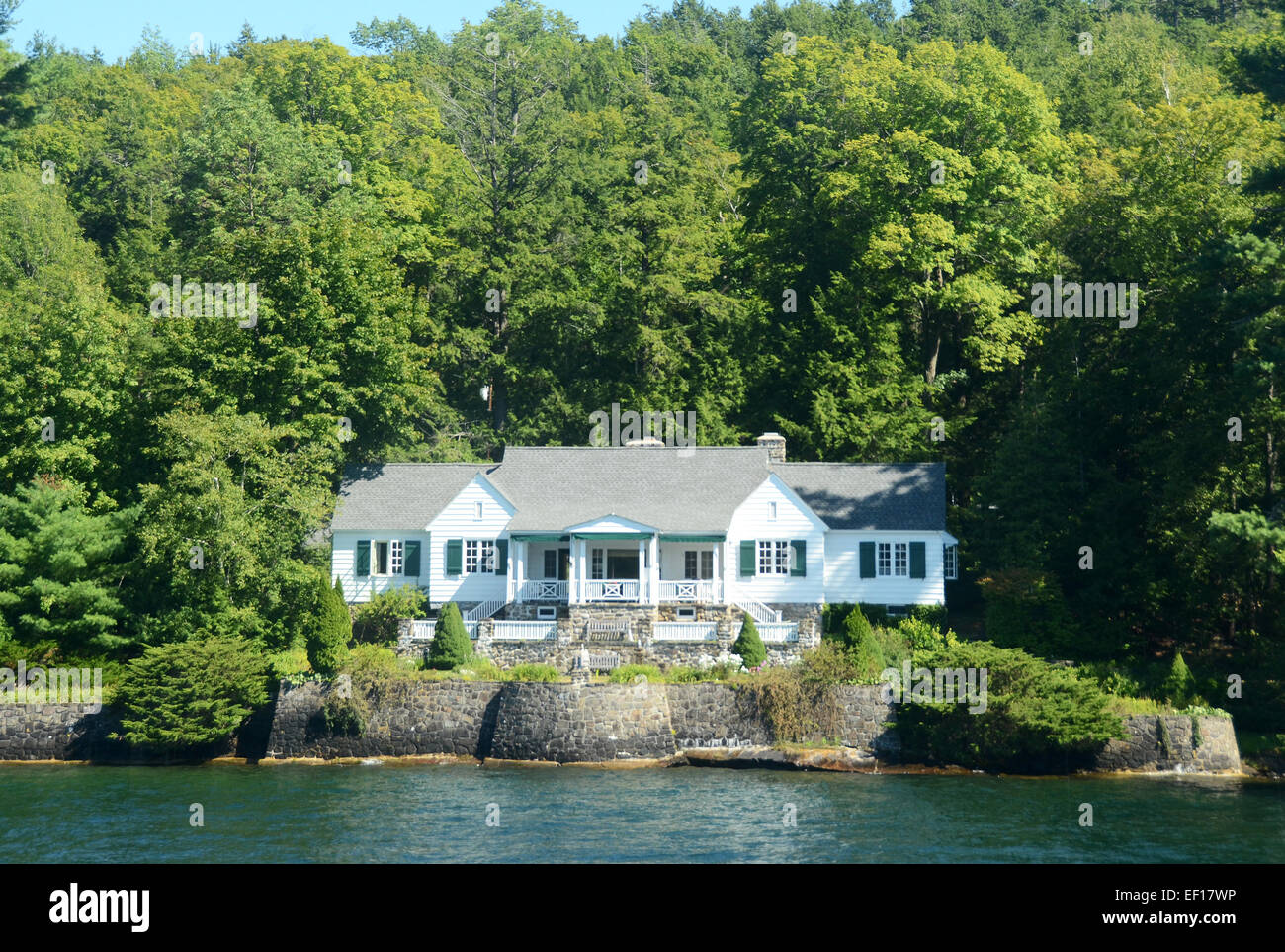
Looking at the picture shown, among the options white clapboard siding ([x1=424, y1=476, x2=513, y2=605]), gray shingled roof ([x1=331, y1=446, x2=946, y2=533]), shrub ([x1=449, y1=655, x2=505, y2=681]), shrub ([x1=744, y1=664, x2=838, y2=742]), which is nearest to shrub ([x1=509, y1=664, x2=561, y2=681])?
shrub ([x1=449, y1=655, x2=505, y2=681])

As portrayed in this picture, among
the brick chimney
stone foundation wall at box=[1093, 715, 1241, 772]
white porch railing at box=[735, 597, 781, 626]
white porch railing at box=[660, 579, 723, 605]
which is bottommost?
stone foundation wall at box=[1093, 715, 1241, 772]

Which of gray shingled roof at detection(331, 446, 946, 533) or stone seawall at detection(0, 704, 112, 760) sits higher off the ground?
gray shingled roof at detection(331, 446, 946, 533)

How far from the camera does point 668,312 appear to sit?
5884 centimetres

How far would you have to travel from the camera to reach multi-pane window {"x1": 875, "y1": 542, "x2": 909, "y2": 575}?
48250 mm

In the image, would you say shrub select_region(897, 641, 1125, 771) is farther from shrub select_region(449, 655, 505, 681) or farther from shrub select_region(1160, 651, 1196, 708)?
shrub select_region(449, 655, 505, 681)

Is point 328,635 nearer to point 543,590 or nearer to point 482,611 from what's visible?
point 482,611

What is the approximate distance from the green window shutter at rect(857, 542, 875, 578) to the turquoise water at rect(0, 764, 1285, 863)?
34.3 feet

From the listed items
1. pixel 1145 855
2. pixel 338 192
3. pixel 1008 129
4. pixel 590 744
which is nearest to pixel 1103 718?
pixel 1145 855

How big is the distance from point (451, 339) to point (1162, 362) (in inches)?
1100

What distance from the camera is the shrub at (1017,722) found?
38562 millimetres

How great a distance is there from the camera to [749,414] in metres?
59.0

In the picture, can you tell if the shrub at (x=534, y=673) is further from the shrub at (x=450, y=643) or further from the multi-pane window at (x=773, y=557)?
the multi-pane window at (x=773, y=557)

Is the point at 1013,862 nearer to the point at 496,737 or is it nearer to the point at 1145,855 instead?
the point at 1145,855

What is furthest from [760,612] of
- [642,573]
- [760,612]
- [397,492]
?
[397,492]
